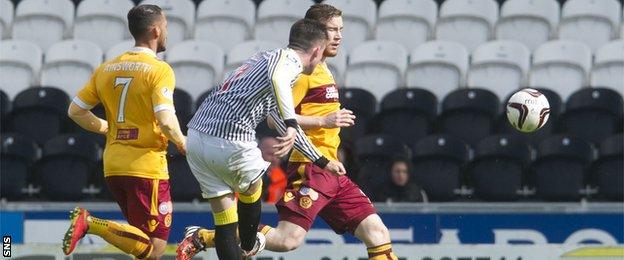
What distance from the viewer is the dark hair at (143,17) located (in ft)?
→ 32.0

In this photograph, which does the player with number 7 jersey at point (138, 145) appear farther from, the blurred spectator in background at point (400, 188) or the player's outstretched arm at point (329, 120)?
the blurred spectator in background at point (400, 188)

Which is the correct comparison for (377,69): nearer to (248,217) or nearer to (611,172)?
(611,172)

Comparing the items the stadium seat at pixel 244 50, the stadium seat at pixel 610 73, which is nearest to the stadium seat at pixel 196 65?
the stadium seat at pixel 244 50

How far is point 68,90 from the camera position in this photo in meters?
16.7

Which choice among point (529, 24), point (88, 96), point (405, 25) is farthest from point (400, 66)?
point (88, 96)

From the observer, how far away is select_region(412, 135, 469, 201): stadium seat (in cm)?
1469

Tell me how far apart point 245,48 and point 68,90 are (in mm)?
2037

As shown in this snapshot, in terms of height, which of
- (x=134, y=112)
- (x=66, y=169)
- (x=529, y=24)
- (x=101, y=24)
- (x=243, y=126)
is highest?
(x=101, y=24)

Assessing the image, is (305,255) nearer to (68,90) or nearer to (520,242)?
(520,242)

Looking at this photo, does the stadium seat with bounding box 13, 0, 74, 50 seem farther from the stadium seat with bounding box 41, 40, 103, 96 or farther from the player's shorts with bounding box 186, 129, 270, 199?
the player's shorts with bounding box 186, 129, 270, 199

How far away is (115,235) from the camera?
982 centimetres

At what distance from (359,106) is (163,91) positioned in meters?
6.16

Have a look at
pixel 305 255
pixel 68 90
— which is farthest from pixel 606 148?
pixel 68 90

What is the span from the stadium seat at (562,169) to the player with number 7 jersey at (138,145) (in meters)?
5.73
